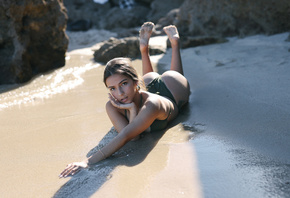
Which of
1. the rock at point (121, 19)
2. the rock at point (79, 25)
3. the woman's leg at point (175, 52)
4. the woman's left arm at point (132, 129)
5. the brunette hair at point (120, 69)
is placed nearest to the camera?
the woman's left arm at point (132, 129)

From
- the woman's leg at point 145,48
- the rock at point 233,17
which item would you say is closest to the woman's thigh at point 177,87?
the woman's leg at point 145,48

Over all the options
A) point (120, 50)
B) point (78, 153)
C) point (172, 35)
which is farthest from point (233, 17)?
point (78, 153)

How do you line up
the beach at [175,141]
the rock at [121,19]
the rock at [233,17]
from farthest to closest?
1. the rock at [121,19]
2. the rock at [233,17]
3. the beach at [175,141]

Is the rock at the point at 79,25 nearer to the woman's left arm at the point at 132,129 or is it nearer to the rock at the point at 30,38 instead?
the rock at the point at 30,38

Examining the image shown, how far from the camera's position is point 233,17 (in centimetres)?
552

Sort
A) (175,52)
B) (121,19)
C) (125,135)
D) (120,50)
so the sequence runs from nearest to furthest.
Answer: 1. (125,135)
2. (175,52)
3. (120,50)
4. (121,19)

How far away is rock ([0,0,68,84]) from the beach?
0.38m

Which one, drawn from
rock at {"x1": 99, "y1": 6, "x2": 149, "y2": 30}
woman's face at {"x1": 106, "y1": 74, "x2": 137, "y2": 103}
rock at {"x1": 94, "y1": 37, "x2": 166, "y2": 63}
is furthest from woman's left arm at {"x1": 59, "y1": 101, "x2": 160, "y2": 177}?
rock at {"x1": 99, "y1": 6, "x2": 149, "y2": 30}

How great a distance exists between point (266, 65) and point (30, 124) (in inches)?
90.9

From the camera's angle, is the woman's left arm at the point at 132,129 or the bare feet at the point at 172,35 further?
the bare feet at the point at 172,35

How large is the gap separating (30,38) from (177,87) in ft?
8.73

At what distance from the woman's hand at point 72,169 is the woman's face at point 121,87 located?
507 mm

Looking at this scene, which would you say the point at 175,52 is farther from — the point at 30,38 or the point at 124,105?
the point at 30,38

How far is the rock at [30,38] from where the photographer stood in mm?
3932
